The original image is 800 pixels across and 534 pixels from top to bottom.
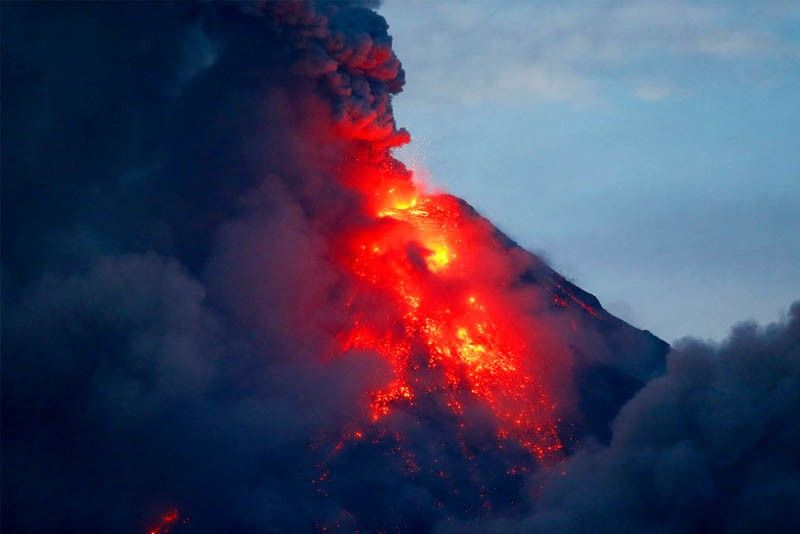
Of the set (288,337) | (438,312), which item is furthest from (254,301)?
(438,312)

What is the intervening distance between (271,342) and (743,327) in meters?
10.1

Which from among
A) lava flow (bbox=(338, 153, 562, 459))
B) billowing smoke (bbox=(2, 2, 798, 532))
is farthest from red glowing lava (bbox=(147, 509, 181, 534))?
lava flow (bbox=(338, 153, 562, 459))

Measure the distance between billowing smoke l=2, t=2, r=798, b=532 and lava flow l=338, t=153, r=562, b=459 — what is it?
60 mm

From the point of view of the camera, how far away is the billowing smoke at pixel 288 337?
3553 cm

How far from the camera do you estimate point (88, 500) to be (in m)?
35.5

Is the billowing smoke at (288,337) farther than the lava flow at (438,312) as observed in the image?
No

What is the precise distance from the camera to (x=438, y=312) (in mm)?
40344

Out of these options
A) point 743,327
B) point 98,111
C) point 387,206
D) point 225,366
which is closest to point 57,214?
point 98,111

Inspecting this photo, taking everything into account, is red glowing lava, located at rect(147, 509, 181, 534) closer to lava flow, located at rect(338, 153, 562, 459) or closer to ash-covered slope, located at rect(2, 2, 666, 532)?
ash-covered slope, located at rect(2, 2, 666, 532)

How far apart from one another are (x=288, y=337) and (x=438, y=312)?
3636mm

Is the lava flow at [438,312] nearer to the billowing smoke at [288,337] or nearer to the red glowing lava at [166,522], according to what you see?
the billowing smoke at [288,337]

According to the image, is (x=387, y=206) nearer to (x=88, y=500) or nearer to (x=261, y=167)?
(x=261, y=167)

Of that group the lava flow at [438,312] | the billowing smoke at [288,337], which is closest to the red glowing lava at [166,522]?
the billowing smoke at [288,337]

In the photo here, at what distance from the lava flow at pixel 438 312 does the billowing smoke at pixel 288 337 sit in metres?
0.06
